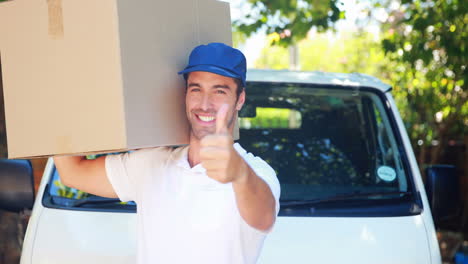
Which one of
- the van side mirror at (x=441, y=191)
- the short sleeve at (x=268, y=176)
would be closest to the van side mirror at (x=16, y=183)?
the short sleeve at (x=268, y=176)

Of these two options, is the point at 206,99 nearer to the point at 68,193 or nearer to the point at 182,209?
the point at 182,209

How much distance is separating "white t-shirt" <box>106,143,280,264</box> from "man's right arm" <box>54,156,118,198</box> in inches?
1.4

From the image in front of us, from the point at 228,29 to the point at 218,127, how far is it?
97 cm

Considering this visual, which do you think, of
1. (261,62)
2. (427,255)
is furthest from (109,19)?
(261,62)

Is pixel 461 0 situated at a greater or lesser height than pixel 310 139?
greater

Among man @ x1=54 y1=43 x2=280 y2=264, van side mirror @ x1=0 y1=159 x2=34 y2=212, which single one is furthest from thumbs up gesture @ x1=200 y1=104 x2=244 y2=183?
van side mirror @ x1=0 y1=159 x2=34 y2=212

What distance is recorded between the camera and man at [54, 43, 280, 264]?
2.09m

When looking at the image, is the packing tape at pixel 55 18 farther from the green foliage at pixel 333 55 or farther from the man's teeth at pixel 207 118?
the green foliage at pixel 333 55

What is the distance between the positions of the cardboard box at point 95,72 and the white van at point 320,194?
678 mm

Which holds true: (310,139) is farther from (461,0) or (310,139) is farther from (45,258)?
(461,0)

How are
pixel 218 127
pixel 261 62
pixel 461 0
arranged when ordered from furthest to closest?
1. pixel 261 62
2. pixel 461 0
3. pixel 218 127

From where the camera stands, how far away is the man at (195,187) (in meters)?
2.09

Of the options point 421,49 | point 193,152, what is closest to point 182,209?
point 193,152

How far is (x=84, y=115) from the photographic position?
80.6 inches
